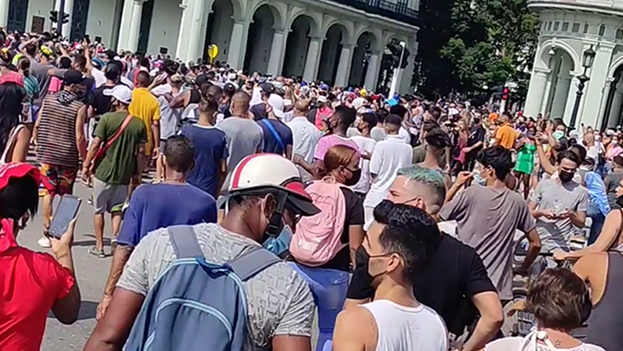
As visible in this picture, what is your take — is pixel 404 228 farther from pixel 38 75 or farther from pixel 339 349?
pixel 38 75

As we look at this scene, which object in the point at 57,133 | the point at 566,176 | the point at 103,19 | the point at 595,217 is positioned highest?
the point at 103,19

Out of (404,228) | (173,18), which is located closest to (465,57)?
(173,18)

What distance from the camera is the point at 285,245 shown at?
427 cm

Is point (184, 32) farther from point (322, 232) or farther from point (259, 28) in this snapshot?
point (322, 232)

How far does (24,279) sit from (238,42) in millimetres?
48936

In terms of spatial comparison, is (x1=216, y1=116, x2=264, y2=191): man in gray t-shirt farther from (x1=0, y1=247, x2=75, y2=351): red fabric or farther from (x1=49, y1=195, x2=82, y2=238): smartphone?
(x1=0, y1=247, x2=75, y2=351): red fabric

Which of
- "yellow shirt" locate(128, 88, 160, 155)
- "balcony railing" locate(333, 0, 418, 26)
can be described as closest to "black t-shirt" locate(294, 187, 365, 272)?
Answer: "yellow shirt" locate(128, 88, 160, 155)

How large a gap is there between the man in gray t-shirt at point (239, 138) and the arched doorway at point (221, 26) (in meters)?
45.5

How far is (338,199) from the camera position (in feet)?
19.8

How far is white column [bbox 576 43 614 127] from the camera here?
1829 inches

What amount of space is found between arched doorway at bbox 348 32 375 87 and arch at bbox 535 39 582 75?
55.3ft

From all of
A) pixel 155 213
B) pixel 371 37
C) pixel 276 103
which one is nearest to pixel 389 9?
pixel 371 37

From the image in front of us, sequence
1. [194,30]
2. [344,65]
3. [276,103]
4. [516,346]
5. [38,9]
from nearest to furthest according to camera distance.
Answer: [516,346], [276,103], [194,30], [38,9], [344,65]

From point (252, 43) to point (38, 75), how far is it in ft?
149
